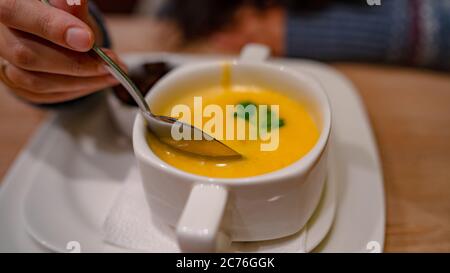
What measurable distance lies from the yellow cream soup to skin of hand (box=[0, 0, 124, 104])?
0.13m

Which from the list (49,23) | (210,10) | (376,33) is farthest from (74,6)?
(376,33)

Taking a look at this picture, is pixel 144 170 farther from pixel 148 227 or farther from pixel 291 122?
pixel 291 122

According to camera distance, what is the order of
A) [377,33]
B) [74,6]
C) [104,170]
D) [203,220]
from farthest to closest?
[377,33]
[104,170]
[74,6]
[203,220]

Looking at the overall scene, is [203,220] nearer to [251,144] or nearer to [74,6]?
[251,144]

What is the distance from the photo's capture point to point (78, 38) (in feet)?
1.84

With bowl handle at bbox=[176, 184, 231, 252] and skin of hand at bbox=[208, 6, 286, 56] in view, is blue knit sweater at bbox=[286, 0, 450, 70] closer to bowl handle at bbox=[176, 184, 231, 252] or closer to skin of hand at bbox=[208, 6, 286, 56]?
skin of hand at bbox=[208, 6, 286, 56]

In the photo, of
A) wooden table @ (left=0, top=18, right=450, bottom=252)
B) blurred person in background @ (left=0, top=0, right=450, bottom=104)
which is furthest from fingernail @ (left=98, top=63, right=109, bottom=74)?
wooden table @ (left=0, top=18, right=450, bottom=252)

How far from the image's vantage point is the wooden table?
0.67 meters

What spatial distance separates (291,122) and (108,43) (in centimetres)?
40

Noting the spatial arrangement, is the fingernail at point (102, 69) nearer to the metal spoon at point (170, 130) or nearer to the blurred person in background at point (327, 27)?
the metal spoon at point (170, 130)

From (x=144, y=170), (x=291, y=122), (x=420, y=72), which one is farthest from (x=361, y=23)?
(x=144, y=170)

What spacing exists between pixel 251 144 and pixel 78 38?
0.28m

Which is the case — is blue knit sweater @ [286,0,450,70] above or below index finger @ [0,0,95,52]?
below
